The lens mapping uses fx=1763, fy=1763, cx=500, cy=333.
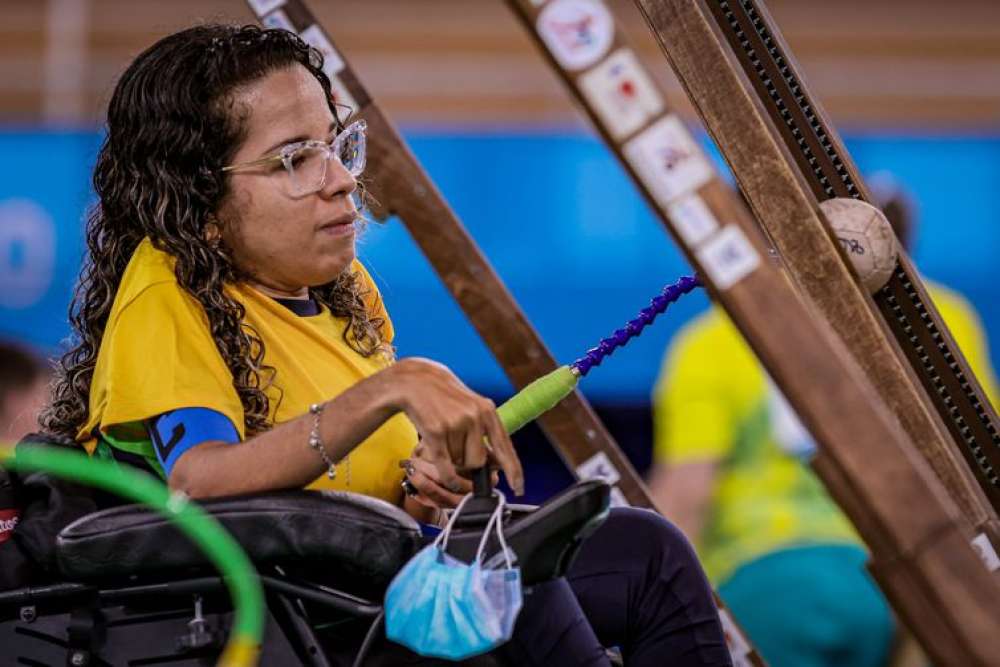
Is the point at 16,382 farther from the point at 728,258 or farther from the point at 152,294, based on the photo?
the point at 728,258

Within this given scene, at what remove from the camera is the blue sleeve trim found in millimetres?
2248

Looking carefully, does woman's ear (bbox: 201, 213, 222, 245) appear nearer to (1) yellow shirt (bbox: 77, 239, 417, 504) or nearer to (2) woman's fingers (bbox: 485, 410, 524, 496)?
(1) yellow shirt (bbox: 77, 239, 417, 504)

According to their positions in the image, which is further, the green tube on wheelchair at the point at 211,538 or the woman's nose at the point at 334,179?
the woman's nose at the point at 334,179

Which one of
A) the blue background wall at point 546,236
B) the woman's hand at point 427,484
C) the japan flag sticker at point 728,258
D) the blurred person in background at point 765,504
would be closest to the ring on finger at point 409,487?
the woman's hand at point 427,484

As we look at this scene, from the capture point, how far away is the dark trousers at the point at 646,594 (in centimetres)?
241

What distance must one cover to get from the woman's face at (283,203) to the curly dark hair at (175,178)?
0.06ft

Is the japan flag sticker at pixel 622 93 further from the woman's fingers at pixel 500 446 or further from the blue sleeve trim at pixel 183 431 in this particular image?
the blue sleeve trim at pixel 183 431

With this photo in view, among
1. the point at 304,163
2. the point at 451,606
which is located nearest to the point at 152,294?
the point at 304,163

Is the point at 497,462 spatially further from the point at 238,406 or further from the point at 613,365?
the point at 613,365

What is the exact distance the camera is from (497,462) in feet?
7.01

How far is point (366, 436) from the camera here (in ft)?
7.20

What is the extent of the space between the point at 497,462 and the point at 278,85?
2.33ft

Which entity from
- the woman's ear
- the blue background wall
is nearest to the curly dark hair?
the woman's ear

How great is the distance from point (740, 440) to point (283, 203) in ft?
8.24
